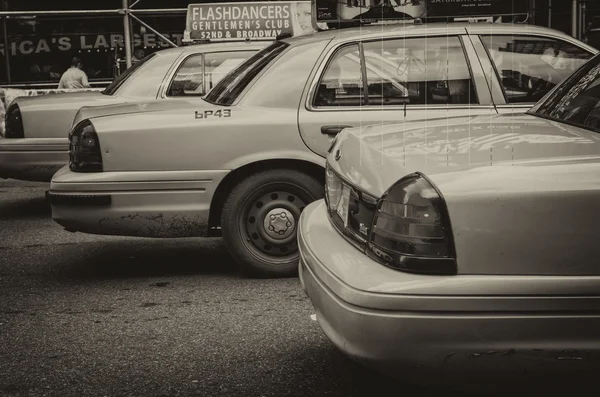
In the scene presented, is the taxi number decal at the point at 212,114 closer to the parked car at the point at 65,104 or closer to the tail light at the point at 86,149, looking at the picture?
the tail light at the point at 86,149

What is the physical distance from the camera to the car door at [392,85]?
5902mm

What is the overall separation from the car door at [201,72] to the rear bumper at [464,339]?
6.08 meters

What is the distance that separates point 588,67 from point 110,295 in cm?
314

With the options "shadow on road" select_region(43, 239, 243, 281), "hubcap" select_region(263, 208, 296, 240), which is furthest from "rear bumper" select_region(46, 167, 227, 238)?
"shadow on road" select_region(43, 239, 243, 281)

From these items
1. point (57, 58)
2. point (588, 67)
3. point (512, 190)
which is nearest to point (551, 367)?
point (512, 190)

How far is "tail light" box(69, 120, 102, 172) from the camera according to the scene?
5.85m

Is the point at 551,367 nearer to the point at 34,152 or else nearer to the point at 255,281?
the point at 255,281

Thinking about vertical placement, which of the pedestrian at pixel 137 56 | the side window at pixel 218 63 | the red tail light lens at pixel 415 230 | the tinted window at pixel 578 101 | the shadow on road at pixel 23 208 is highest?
the pedestrian at pixel 137 56

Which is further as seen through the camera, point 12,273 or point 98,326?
point 12,273

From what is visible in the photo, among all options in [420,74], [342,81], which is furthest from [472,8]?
Result: [342,81]

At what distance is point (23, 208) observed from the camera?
9.86 m

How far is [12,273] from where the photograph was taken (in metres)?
6.57

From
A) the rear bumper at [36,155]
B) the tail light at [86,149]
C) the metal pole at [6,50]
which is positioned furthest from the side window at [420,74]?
the metal pole at [6,50]

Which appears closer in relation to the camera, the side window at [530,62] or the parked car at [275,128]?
the parked car at [275,128]
